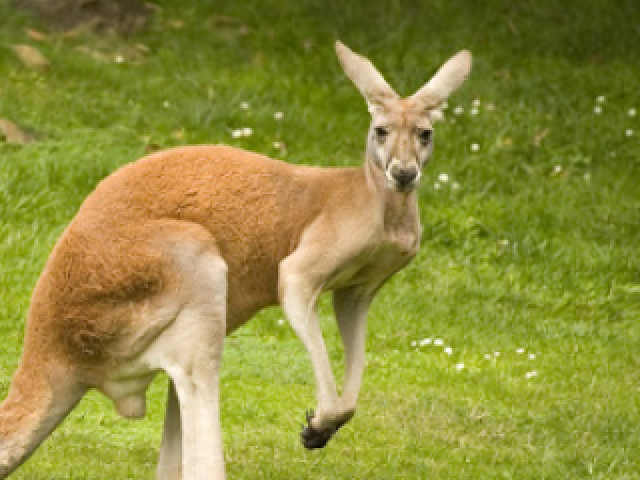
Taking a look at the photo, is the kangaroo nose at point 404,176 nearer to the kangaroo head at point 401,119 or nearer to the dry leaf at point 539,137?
the kangaroo head at point 401,119

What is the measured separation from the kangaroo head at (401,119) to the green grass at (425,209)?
59.2 inches

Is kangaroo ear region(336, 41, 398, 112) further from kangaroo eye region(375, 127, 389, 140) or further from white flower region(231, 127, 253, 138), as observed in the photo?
white flower region(231, 127, 253, 138)

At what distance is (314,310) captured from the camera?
5926mm

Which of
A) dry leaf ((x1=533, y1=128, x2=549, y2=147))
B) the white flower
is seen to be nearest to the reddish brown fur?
the white flower

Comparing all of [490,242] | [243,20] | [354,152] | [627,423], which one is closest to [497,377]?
[627,423]

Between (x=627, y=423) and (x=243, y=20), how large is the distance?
6.27 meters

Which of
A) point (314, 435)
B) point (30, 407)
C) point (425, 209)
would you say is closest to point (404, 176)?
point (314, 435)

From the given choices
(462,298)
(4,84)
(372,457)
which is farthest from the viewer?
(4,84)

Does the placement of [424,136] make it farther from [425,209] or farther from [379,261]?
[425,209]

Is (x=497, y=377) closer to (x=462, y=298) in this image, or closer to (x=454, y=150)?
(x=462, y=298)

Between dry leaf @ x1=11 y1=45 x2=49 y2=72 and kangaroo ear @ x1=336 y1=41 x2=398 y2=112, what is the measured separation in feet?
18.5

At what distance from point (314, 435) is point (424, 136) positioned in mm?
1193

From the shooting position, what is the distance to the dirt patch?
12.0 m

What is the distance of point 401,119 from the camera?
5.89m
